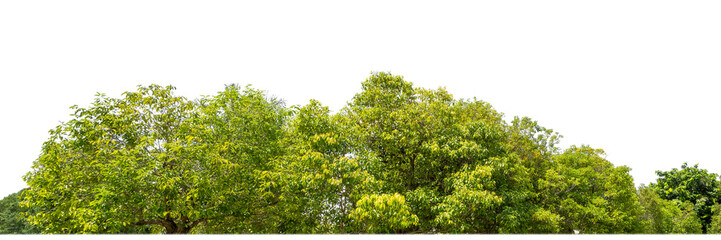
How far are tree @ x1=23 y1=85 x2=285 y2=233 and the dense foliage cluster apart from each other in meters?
0.05

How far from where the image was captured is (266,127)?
15008 mm

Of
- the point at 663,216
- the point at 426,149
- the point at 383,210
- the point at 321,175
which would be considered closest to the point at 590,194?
the point at 663,216

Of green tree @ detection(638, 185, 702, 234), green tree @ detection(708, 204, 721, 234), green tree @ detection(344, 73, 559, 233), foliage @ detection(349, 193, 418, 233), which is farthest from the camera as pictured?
green tree @ detection(708, 204, 721, 234)

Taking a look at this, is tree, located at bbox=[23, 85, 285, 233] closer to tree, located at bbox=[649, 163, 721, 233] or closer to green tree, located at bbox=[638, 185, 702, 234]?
green tree, located at bbox=[638, 185, 702, 234]

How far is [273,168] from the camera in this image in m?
14.3

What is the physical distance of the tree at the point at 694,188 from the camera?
53.8 meters

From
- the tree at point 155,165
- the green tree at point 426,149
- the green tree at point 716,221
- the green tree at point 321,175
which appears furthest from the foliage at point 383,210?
the green tree at point 716,221

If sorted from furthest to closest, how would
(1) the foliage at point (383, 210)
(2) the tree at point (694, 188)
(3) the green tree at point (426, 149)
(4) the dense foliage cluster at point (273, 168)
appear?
(2) the tree at point (694, 188) < (3) the green tree at point (426, 149) < (4) the dense foliage cluster at point (273, 168) < (1) the foliage at point (383, 210)

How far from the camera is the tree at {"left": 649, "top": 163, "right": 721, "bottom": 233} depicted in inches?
2119

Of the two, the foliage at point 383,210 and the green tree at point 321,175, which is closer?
the foliage at point 383,210

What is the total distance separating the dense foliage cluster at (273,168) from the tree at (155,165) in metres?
0.05

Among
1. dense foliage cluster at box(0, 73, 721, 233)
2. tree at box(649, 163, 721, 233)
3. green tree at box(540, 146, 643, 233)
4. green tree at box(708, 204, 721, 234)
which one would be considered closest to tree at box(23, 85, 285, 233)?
dense foliage cluster at box(0, 73, 721, 233)

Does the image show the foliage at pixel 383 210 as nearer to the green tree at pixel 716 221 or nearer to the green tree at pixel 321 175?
the green tree at pixel 321 175

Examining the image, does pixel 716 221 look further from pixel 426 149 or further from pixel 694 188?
pixel 426 149
